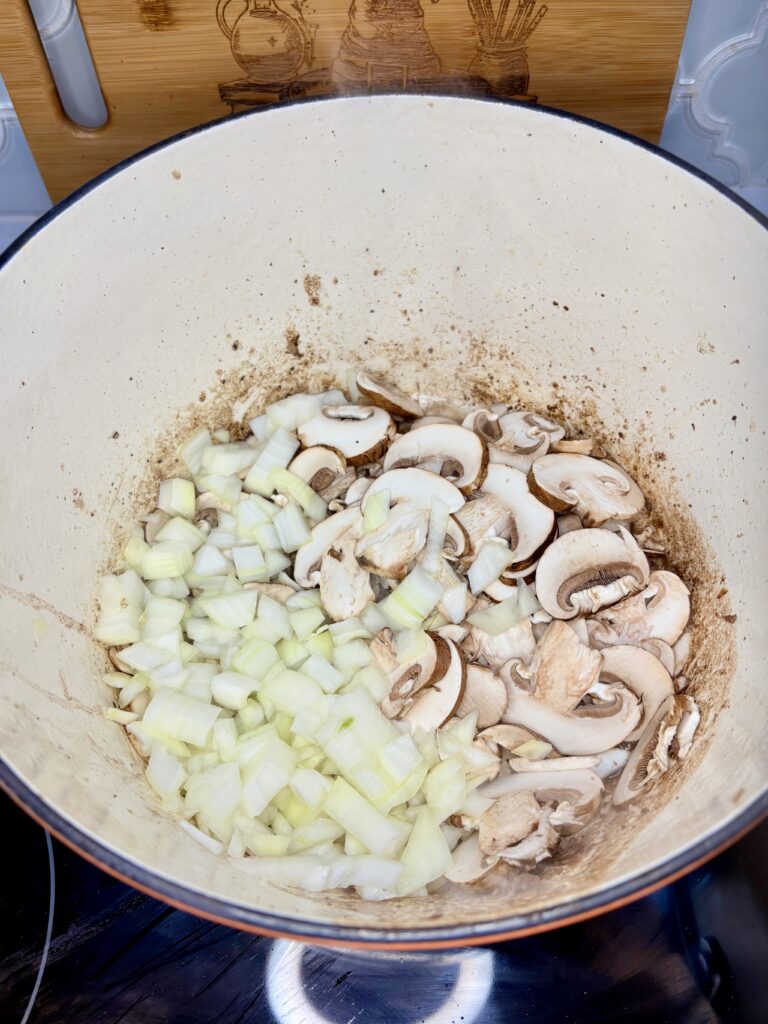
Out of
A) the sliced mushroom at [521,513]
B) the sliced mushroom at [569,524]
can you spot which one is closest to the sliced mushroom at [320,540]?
the sliced mushroom at [521,513]

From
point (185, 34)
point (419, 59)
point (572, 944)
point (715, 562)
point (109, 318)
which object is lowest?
point (572, 944)

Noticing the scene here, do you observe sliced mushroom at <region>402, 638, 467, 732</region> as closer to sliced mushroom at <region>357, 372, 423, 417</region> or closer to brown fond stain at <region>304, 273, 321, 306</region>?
sliced mushroom at <region>357, 372, 423, 417</region>

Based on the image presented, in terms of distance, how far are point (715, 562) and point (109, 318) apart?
1.01 metres

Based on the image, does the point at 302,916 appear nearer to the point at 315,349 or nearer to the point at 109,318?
the point at 109,318

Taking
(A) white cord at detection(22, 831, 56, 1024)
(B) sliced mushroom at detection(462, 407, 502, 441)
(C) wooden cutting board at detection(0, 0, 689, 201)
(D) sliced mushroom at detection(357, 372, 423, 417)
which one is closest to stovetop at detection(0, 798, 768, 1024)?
(A) white cord at detection(22, 831, 56, 1024)

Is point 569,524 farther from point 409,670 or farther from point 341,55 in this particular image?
point 341,55

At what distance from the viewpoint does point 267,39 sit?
1.38m

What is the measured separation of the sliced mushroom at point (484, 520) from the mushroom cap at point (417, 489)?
0.8 inches

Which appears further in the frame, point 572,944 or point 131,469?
point 131,469

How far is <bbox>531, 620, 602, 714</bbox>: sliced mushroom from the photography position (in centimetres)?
127

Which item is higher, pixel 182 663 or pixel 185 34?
pixel 185 34

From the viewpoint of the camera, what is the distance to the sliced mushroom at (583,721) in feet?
4.26

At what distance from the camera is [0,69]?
1441mm

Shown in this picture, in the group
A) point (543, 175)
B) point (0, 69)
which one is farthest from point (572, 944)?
point (0, 69)
